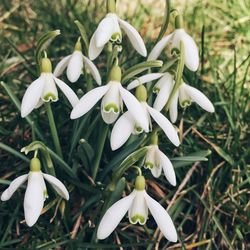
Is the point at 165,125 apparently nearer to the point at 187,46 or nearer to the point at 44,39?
the point at 187,46

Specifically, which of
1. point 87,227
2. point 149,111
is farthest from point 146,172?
point 149,111

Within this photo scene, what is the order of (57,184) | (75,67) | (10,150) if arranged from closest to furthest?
(57,184) < (75,67) < (10,150)

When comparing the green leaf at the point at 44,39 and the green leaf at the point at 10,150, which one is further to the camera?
the green leaf at the point at 10,150

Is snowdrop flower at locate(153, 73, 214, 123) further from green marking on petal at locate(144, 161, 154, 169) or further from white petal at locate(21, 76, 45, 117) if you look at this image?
white petal at locate(21, 76, 45, 117)

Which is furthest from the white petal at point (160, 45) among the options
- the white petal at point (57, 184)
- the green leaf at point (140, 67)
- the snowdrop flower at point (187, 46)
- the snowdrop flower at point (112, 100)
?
the white petal at point (57, 184)

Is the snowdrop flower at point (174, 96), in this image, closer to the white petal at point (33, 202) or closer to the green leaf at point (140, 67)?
the green leaf at point (140, 67)

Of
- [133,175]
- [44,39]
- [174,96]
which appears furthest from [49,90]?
[133,175]

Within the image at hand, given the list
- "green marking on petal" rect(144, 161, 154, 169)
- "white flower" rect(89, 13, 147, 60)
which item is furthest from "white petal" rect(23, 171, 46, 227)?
"white flower" rect(89, 13, 147, 60)
